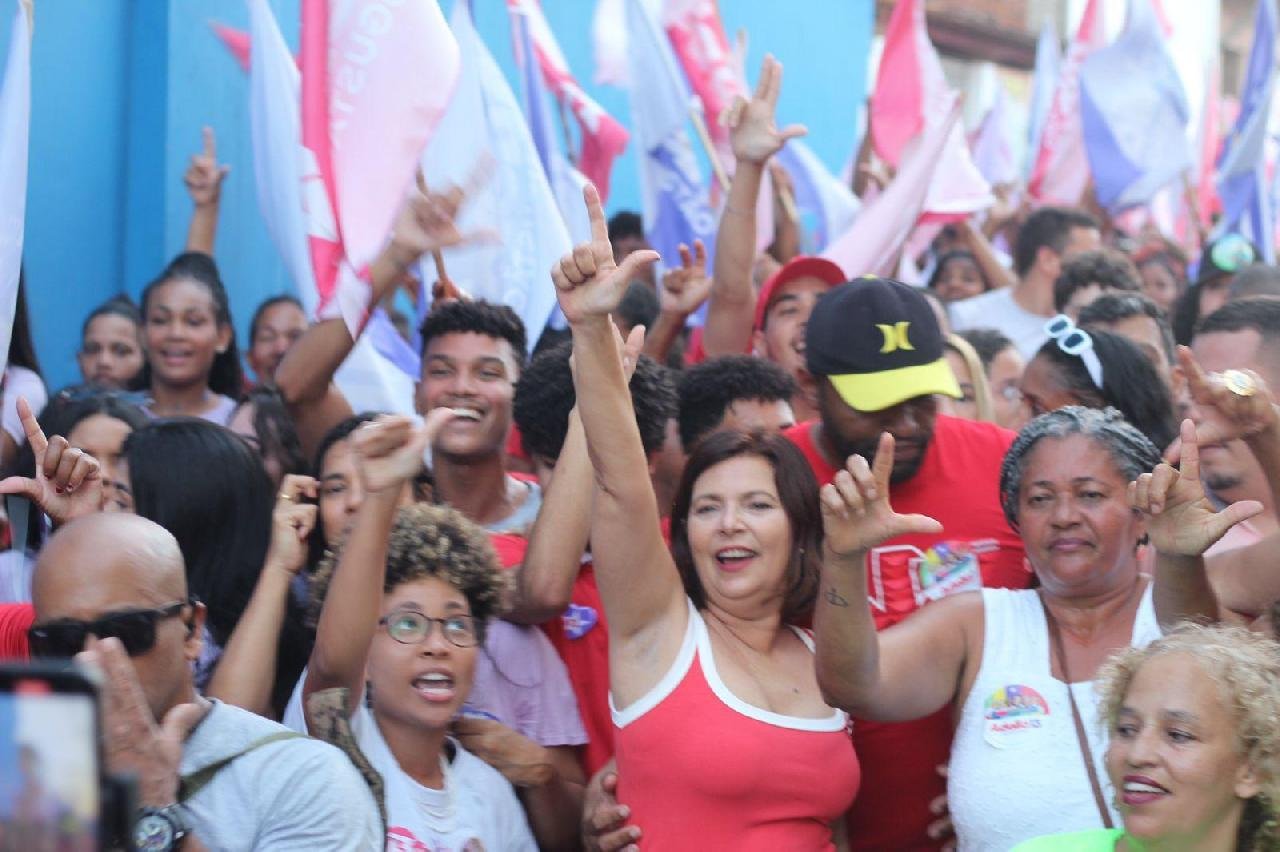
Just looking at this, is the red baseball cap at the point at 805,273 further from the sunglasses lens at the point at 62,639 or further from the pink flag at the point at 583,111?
the sunglasses lens at the point at 62,639

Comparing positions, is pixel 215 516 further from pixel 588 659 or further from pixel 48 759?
pixel 48 759

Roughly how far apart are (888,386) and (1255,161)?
4.89 meters

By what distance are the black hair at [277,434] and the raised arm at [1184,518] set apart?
225 cm

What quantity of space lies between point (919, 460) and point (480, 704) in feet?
3.60

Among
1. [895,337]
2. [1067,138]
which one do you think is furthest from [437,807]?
[1067,138]

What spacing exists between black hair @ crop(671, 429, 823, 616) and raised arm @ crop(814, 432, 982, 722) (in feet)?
0.78

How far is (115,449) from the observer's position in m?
4.21

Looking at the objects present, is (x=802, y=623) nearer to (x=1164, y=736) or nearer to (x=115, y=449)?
(x=1164, y=736)

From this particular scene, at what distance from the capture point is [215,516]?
12.2 ft

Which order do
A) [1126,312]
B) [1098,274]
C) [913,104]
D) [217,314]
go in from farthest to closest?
[913,104] < [1098,274] < [217,314] < [1126,312]

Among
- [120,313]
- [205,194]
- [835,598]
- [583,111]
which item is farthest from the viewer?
[583,111]

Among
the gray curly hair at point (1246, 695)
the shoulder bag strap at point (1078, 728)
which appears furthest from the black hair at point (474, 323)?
the gray curly hair at point (1246, 695)

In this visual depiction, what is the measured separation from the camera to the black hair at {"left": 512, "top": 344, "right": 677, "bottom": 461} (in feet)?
13.7

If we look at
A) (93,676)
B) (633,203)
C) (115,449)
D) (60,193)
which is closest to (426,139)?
(115,449)
